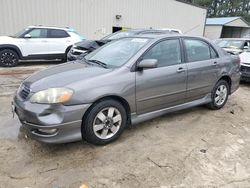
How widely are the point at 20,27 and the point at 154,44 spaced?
1080 centimetres

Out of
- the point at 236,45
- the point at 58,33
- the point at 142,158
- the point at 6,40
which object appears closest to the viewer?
the point at 142,158

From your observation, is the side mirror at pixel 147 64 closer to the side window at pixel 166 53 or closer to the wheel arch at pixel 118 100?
the side window at pixel 166 53

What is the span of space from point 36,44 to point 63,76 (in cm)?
681

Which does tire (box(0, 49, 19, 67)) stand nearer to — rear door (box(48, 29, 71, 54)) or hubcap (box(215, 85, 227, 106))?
rear door (box(48, 29, 71, 54))

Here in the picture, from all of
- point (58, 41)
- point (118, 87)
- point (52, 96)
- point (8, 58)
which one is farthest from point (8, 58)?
point (118, 87)

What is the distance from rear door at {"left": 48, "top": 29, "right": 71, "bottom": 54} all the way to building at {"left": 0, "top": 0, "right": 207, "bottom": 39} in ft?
12.1

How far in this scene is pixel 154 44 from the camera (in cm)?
374

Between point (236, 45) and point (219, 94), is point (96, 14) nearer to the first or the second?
point (236, 45)

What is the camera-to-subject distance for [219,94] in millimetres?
4836

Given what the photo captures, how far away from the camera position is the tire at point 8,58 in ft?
28.8

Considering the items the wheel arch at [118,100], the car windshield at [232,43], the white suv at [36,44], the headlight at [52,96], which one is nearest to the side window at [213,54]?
the wheel arch at [118,100]

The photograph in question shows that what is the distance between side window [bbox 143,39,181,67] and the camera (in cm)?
373

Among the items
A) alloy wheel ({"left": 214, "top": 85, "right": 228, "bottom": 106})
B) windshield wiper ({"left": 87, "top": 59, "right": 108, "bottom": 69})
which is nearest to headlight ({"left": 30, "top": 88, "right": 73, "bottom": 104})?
windshield wiper ({"left": 87, "top": 59, "right": 108, "bottom": 69})

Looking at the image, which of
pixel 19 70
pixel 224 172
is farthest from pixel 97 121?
pixel 19 70
